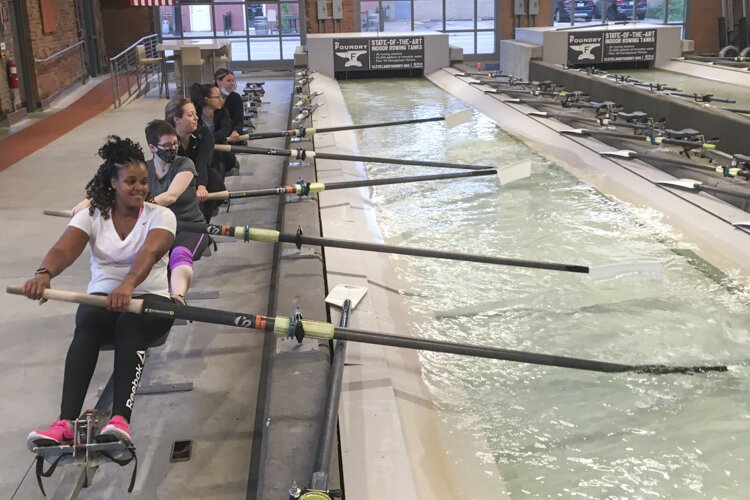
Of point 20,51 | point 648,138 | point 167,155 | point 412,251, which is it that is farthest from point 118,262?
point 20,51

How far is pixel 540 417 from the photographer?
3.34m

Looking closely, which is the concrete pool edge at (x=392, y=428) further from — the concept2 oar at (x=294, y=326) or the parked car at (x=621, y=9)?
the parked car at (x=621, y=9)

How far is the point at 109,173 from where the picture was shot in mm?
3049

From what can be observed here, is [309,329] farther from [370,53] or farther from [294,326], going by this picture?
[370,53]

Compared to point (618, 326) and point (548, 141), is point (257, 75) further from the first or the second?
point (618, 326)

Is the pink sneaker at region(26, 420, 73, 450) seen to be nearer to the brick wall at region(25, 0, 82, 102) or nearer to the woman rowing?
the woman rowing

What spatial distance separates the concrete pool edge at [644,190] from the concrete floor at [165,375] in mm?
2902

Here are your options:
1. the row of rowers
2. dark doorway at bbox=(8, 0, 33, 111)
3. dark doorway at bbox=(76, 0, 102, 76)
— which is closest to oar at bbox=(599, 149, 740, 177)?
the row of rowers

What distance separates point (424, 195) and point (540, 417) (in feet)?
12.5

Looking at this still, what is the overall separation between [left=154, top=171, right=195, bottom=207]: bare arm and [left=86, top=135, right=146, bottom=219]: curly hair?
33.2 inches

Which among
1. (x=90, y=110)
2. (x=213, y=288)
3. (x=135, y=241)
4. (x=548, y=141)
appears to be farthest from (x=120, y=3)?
(x=135, y=241)

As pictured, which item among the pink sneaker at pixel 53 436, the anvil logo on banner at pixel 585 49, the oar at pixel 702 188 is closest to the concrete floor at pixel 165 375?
the pink sneaker at pixel 53 436

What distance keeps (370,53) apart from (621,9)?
9.71 metres

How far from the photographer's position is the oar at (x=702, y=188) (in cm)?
552
